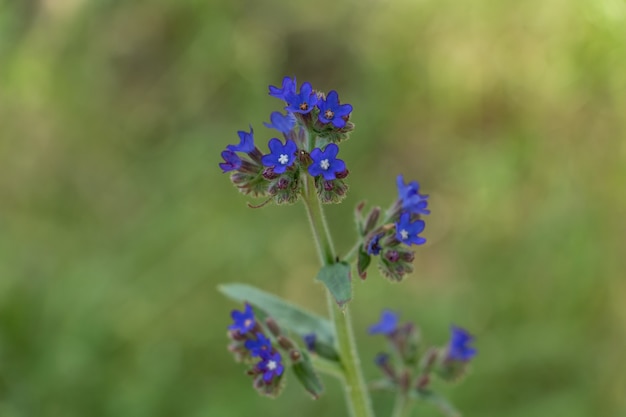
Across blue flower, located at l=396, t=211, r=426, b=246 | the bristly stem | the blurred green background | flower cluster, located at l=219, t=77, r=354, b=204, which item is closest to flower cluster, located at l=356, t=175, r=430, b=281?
blue flower, located at l=396, t=211, r=426, b=246

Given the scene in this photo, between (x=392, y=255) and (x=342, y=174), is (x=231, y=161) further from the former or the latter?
(x=392, y=255)

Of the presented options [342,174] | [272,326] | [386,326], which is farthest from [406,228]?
[386,326]

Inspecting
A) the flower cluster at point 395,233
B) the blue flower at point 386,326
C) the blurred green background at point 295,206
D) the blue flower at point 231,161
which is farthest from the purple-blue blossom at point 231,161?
the blurred green background at point 295,206

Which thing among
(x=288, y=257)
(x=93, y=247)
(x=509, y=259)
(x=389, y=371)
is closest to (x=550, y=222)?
(x=509, y=259)

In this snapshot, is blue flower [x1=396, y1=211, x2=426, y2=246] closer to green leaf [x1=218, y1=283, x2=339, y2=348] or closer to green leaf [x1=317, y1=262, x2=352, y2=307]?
green leaf [x1=317, y1=262, x2=352, y2=307]

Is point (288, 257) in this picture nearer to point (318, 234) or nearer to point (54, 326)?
point (54, 326)

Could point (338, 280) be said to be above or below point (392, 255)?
below
